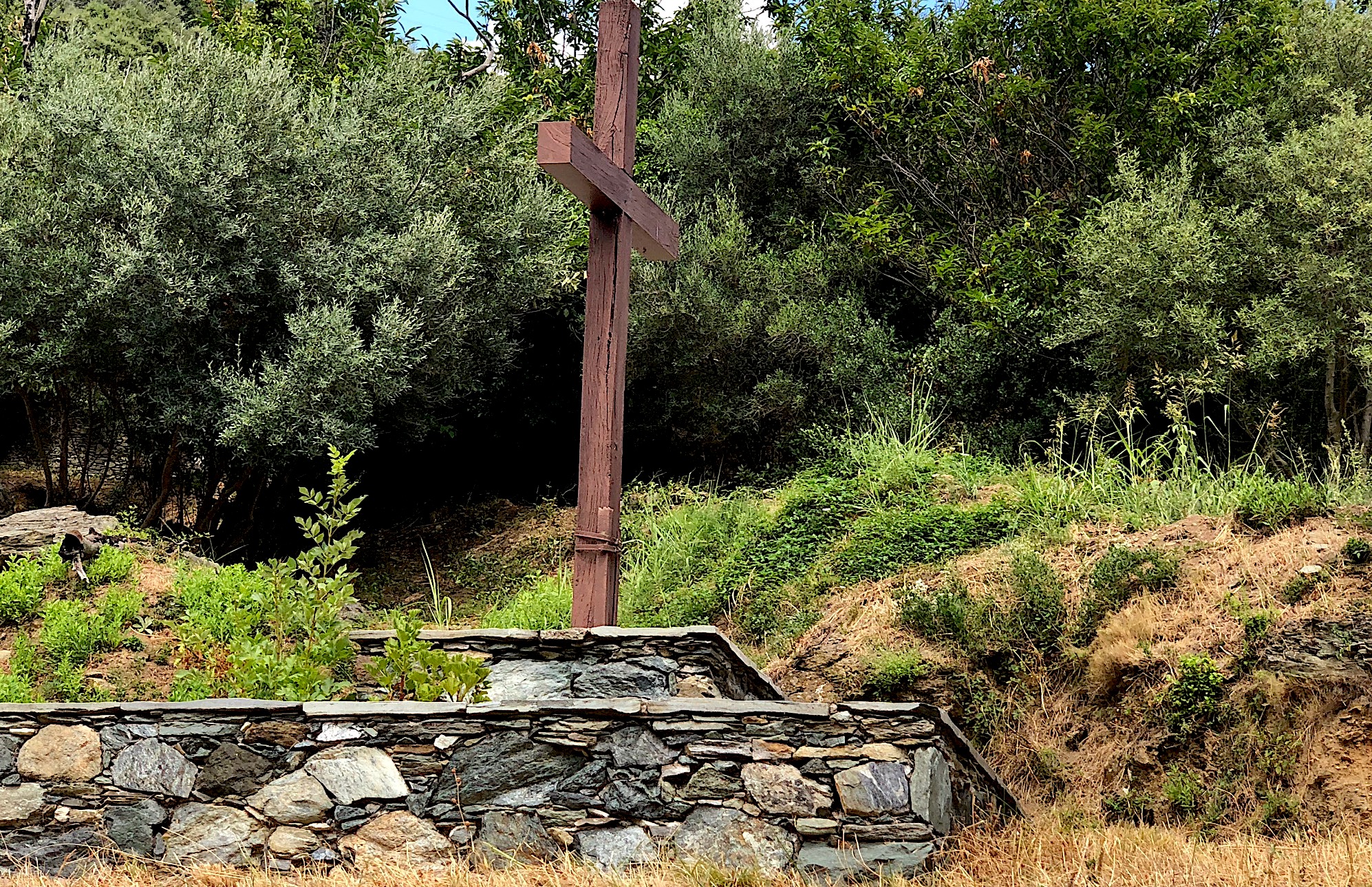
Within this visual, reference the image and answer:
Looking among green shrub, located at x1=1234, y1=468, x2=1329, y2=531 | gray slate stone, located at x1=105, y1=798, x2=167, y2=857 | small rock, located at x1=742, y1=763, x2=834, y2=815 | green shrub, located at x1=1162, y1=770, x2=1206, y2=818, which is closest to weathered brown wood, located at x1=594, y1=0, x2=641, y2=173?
small rock, located at x1=742, y1=763, x2=834, y2=815

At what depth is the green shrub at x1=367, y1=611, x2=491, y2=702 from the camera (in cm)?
516

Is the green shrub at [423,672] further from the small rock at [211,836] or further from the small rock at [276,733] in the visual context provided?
the small rock at [211,836]

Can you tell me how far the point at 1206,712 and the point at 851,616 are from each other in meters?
2.21

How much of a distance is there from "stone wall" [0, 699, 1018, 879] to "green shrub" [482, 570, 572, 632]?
3.25 meters

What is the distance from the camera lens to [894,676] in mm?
7020

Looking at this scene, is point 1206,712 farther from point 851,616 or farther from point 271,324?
point 271,324

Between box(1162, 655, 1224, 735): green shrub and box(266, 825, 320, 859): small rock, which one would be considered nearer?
box(266, 825, 320, 859): small rock

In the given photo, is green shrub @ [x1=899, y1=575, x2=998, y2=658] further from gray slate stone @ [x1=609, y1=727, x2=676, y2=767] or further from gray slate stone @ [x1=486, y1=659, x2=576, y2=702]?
gray slate stone @ [x1=609, y1=727, x2=676, y2=767]

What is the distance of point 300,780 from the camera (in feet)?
15.4

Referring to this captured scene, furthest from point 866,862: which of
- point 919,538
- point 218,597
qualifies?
point 218,597

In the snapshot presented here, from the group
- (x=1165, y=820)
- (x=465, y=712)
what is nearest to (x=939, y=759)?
(x=465, y=712)

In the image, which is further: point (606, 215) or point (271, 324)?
point (271, 324)

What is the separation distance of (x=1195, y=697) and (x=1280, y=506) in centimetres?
162

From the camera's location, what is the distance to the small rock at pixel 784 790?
14.7ft
